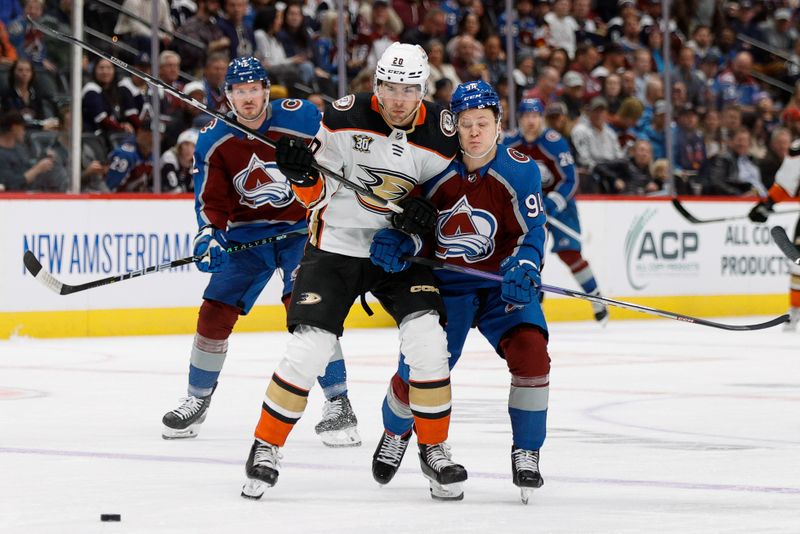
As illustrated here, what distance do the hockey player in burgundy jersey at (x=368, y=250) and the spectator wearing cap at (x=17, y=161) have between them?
4.94 meters

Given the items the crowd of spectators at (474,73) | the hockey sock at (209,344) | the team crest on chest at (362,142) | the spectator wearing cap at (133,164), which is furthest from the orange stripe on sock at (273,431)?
the spectator wearing cap at (133,164)

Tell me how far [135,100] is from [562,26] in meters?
4.79

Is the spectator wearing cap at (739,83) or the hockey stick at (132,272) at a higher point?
the spectator wearing cap at (739,83)

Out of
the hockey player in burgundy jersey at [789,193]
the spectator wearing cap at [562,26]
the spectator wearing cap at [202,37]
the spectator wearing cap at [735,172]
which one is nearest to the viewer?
the hockey player in burgundy jersey at [789,193]

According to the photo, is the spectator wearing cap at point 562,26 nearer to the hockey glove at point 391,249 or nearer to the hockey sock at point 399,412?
the hockey sock at point 399,412

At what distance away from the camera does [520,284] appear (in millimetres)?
3469

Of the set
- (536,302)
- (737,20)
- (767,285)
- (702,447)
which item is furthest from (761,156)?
(536,302)

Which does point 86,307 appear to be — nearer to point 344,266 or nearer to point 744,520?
point 344,266

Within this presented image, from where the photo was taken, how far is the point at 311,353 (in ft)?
11.6

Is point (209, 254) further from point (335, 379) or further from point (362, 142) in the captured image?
point (362, 142)

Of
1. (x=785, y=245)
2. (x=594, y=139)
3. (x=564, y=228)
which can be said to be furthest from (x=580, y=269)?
(x=785, y=245)

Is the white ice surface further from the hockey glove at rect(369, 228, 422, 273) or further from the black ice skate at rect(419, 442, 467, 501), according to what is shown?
the hockey glove at rect(369, 228, 422, 273)

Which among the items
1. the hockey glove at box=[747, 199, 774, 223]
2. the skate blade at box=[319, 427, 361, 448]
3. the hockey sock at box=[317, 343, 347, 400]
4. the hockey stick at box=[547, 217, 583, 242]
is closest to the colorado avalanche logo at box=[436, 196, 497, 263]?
the skate blade at box=[319, 427, 361, 448]

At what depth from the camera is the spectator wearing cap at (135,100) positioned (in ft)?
28.9
